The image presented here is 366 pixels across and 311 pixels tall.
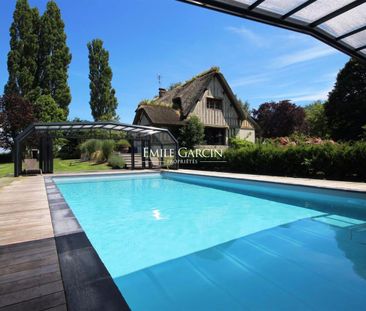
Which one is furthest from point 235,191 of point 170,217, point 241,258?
point 241,258

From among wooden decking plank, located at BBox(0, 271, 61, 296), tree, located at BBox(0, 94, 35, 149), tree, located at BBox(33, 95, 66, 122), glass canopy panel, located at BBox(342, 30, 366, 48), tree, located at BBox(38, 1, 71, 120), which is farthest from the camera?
tree, located at BBox(38, 1, 71, 120)

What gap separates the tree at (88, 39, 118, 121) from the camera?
1281 inches

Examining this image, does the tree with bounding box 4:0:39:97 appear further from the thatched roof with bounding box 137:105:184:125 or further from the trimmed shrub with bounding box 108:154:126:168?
the trimmed shrub with bounding box 108:154:126:168

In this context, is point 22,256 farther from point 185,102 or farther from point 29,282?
point 185,102

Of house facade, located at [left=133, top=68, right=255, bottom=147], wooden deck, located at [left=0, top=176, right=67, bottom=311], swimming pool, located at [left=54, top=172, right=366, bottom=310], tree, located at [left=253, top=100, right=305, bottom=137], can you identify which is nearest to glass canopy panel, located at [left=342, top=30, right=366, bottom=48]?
swimming pool, located at [left=54, top=172, right=366, bottom=310]

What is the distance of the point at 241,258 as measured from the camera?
4.02m

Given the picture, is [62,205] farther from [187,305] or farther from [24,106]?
[24,106]

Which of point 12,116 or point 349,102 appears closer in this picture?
point 12,116

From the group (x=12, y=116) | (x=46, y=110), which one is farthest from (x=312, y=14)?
(x=46, y=110)

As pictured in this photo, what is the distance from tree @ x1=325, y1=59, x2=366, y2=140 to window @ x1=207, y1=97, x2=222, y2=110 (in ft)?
36.5

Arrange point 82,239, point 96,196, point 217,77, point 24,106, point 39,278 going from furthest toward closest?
point 217,77
point 24,106
point 96,196
point 82,239
point 39,278

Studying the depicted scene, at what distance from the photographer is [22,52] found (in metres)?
26.8

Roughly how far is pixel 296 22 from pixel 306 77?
23.3 metres

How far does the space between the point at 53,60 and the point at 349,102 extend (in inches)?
1160
